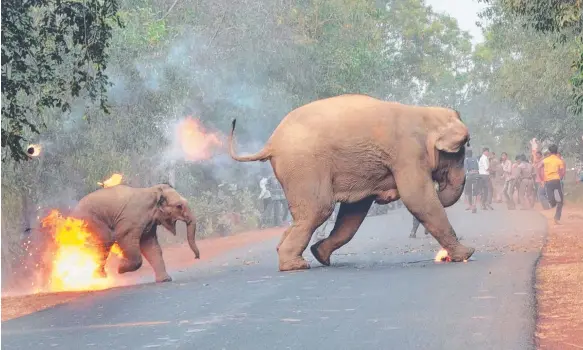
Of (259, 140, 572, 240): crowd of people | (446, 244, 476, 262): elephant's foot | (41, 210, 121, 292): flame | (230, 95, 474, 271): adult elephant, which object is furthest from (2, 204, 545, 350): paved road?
(259, 140, 572, 240): crowd of people

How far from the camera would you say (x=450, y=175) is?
53.4 feet

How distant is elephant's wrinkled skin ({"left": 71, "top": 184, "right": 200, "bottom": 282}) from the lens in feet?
50.3

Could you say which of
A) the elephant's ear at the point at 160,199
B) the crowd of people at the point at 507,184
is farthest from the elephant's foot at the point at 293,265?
the crowd of people at the point at 507,184

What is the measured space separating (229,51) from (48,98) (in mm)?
18836

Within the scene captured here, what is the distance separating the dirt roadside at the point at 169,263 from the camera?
13.5 meters

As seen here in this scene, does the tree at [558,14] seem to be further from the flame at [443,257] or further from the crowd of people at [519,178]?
the crowd of people at [519,178]

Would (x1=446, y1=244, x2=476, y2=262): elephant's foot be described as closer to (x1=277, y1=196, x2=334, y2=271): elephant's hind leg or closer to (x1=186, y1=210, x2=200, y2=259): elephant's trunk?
(x1=277, y1=196, x2=334, y2=271): elephant's hind leg

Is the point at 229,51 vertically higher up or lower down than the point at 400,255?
higher up

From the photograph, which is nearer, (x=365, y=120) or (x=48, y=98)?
(x=48, y=98)

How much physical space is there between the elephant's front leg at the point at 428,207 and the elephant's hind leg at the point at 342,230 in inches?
32.2

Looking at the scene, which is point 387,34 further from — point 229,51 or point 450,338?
point 450,338

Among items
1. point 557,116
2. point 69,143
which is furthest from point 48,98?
point 557,116

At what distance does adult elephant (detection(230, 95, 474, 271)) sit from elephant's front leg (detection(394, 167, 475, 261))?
14mm

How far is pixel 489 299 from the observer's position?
11.1 m
